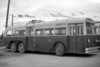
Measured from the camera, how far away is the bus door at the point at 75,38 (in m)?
12.0

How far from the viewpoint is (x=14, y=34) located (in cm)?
1762

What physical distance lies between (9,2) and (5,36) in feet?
30.3

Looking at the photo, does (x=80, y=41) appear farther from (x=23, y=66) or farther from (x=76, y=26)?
(x=23, y=66)

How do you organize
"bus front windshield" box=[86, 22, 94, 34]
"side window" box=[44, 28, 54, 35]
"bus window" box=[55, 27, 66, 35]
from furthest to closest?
"side window" box=[44, 28, 54, 35] < "bus window" box=[55, 27, 66, 35] < "bus front windshield" box=[86, 22, 94, 34]

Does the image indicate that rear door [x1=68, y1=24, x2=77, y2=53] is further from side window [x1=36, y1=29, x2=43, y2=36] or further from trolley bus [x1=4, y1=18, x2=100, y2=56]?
side window [x1=36, y1=29, x2=43, y2=36]

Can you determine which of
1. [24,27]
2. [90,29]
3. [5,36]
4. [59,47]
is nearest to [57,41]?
[59,47]

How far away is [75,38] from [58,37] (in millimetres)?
1578

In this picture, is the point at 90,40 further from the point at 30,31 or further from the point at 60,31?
the point at 30,31

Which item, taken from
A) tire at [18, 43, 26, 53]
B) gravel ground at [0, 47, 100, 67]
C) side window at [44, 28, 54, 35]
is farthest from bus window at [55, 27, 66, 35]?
tire at [18, 43, 26, 53]

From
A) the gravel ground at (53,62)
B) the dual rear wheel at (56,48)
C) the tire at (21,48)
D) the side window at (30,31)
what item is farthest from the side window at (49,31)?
the tire at (21,48)

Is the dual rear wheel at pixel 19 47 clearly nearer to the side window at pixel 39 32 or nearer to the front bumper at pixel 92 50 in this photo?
the side window at pixel 39 32

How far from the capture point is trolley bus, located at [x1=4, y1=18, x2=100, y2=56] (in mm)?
12000

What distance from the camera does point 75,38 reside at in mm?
12234

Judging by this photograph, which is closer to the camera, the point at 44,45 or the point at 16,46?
the point at 44,45
